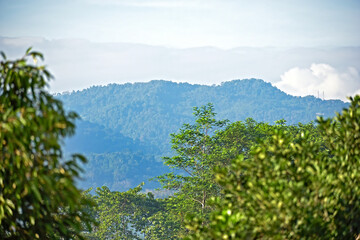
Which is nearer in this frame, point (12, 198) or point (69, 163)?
point (69, 163)

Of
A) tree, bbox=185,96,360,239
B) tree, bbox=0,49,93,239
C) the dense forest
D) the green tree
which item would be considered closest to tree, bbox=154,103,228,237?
the green tree

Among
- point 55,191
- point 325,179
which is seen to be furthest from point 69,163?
point 325,179

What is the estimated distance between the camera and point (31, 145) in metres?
5.30

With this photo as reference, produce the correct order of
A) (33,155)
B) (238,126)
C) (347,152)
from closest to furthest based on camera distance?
(33,155) → (347,152) → (238,126)

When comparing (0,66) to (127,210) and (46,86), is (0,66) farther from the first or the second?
(127,210)

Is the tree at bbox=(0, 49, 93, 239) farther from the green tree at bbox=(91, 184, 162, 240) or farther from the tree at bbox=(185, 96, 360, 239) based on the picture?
the green tree at bbox=(91, 184, 162, 240)

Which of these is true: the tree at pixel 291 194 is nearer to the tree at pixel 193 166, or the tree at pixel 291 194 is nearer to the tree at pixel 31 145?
the tree at pixel 31 145

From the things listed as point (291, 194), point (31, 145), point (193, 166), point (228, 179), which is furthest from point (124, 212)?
point (291, 194)

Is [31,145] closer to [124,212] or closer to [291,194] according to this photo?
[291,194]

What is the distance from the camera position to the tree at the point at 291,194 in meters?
5.37

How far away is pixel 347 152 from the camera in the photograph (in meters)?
6.52

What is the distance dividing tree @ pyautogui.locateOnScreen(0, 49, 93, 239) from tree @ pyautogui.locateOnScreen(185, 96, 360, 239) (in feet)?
5.24

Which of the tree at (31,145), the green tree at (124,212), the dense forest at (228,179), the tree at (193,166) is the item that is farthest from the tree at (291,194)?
the green tree at (124,212)

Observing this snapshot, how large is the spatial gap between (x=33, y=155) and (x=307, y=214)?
2.94 meters
